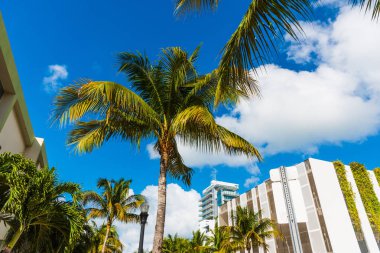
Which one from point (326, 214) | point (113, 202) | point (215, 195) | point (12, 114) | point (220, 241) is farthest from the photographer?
point (215, 195)

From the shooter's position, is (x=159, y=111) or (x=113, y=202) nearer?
(x=159, y=111)

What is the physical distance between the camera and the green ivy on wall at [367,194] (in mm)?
38125

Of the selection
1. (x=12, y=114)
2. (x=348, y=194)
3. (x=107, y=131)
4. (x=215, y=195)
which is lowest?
(x=107, y=131)

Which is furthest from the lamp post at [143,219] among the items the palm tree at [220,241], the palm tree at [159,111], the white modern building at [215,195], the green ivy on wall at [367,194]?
the white modern building at [215,195]

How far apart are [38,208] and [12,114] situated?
616 centimetres

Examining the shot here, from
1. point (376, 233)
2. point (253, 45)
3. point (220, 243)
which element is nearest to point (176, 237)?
point (220, 243)

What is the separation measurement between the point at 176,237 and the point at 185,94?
33569mm

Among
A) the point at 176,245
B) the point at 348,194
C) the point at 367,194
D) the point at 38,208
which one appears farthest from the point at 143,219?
the point at 367,194

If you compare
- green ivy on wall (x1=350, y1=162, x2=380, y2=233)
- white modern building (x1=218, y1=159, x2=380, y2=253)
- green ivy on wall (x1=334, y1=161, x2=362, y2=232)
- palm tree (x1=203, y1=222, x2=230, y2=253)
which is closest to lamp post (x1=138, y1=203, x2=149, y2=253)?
palm tree (x1=203, y1=222, x2=230, y2=253)

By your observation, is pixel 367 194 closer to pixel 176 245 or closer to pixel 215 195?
pixel 176 245

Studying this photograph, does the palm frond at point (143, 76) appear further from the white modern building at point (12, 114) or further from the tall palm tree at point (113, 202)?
the tall palm tree at point (113, 202)

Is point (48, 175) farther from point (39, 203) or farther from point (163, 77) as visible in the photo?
point (163, 77)

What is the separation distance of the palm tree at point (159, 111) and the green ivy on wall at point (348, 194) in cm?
3510

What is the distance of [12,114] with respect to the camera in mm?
12539
